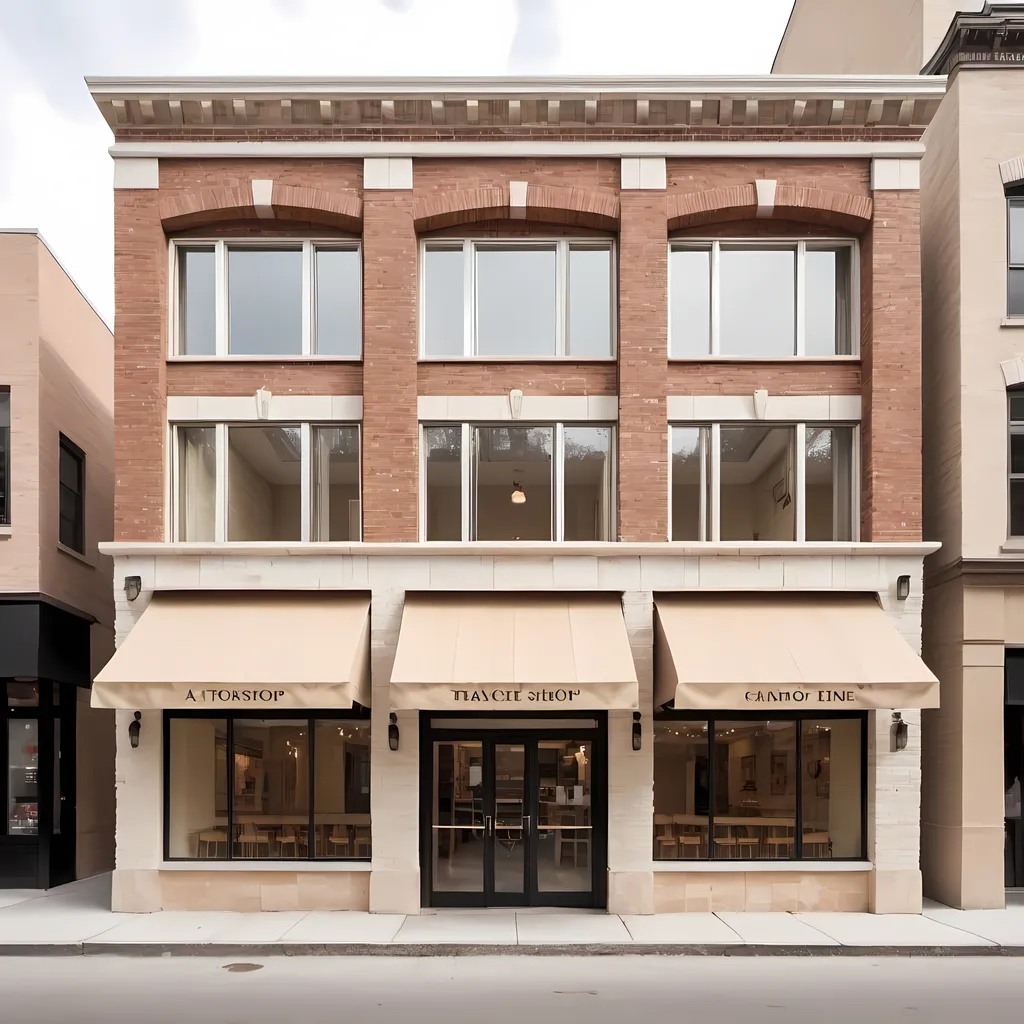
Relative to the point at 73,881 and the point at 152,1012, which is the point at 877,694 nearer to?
the point at 152,1012

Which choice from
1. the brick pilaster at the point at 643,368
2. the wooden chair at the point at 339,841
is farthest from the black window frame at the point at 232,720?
the brick pilaster at the point at 643,368

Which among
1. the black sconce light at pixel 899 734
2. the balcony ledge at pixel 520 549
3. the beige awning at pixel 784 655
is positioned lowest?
the black sconce light at pixel 899 734

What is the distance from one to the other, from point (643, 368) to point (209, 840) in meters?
10.1

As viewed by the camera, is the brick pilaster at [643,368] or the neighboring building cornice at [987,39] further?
the neighboring building cornice at [987,39]

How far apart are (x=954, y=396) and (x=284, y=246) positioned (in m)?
11.4

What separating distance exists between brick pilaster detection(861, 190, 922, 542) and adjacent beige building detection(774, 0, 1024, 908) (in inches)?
31.0

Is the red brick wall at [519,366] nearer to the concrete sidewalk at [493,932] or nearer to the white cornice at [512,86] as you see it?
the white cornice at [512,86]

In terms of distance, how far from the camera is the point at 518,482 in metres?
16.0

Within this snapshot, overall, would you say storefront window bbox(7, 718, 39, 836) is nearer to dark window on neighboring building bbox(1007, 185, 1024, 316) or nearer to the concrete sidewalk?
the concrete sidewalk

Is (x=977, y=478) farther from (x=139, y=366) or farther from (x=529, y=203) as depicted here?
(x=139, y=366)

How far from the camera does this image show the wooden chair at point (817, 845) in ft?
49.6

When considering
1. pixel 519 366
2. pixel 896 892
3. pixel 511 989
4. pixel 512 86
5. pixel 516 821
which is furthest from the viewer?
pixel 519 366

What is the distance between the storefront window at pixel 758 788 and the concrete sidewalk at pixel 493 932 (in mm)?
1044

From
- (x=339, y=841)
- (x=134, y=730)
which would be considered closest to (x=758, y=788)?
(x=339, y=841)
